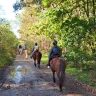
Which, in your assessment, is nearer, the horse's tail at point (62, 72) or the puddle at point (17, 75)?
the horse's tail at point (62, 72)

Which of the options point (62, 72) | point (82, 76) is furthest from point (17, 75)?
point (62, 72)

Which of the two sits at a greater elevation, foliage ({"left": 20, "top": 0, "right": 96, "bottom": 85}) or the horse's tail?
foliage ({"left": 20, "top": 0, "right": 96, "bottom": 85})

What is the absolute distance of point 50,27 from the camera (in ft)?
65.9

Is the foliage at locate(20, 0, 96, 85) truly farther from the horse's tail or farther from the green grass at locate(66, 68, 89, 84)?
the horse's tail

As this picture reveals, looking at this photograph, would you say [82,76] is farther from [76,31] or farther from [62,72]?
[62,72]

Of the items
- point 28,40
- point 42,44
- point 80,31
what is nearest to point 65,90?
point 80,31

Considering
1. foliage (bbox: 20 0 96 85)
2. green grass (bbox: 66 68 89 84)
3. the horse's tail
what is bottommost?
green grass (bbox: 66 68 89 84)

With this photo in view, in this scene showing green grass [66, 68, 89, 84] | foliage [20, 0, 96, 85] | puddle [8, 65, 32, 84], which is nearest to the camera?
green grass [66, 68, 89, 84]

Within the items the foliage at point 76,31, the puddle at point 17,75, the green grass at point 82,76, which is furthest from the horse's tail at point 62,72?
the foliage at point 76,31

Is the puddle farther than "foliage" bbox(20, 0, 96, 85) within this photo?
No

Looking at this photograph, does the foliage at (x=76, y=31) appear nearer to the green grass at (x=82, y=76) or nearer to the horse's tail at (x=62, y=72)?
the green grass at (x=82, y=76)

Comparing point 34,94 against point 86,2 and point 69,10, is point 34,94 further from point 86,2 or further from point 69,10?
point 86,2

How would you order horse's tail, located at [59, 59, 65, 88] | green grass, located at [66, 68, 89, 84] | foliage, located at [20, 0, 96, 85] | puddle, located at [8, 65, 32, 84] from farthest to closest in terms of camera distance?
foliage, located at [20, 0, 96, 85] < puddle, located at [8, 65, 32, 84] < green grass, located at [66, 68, 89, 84] < horse's tail, located at [59, 59, 65, 88]

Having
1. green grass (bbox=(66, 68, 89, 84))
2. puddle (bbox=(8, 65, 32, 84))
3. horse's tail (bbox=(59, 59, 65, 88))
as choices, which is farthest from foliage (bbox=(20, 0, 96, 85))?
horse's tail (bbox=(59, 59, 65, 88))
